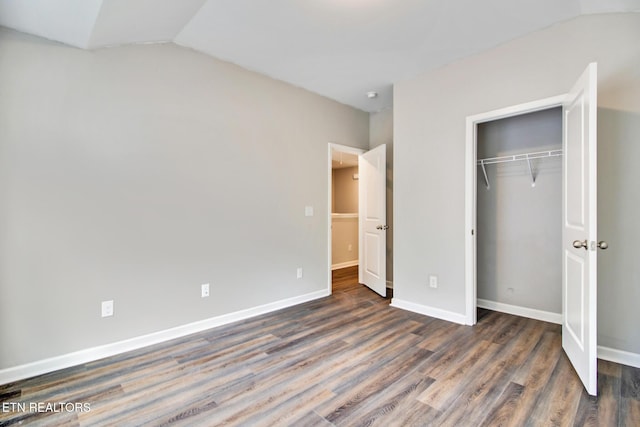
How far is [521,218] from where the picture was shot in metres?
3.25

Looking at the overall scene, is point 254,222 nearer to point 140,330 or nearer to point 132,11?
point 140,330

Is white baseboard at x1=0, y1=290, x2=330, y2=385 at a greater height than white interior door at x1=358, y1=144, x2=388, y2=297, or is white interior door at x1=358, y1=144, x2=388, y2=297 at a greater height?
white interior door at x1=358, y1=144, x2=388, y2=297

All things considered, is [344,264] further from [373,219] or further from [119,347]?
[119,347]

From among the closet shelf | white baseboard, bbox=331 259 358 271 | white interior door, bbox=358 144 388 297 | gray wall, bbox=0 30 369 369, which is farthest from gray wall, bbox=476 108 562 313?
white baseboard, bbox=331 259 358 271

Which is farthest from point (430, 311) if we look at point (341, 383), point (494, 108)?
point (494, 108)

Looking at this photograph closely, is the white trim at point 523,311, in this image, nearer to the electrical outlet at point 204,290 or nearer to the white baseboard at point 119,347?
the white baseboard at point 119,347

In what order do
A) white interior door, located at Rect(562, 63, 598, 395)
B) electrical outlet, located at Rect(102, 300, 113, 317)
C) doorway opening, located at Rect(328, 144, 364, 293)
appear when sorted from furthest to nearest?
doorway opening, located at Rect(328, 144, 364, 293), electrical outlet, located at Rect(102, 300, 113, 317), white interior door, located at Rect(562, 63, 598, 395)

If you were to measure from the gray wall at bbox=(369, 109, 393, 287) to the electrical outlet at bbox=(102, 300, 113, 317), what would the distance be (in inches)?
130

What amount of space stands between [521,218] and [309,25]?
9.40 feet

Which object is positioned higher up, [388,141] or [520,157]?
[388,141]

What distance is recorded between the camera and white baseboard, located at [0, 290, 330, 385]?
206cm

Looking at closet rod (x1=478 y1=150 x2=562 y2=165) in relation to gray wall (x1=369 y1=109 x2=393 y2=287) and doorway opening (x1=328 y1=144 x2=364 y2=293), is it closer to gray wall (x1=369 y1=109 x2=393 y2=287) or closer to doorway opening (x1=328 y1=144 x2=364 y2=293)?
gray wall (x1=369 y1=109 x2=393 y2=287)

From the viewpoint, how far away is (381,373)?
2.11 meters

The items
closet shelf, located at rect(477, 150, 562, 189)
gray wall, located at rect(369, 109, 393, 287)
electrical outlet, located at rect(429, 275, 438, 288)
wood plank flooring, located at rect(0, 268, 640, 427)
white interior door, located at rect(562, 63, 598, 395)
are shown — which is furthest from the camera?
gray wall, located at rect(369, 109, 393, 287)
